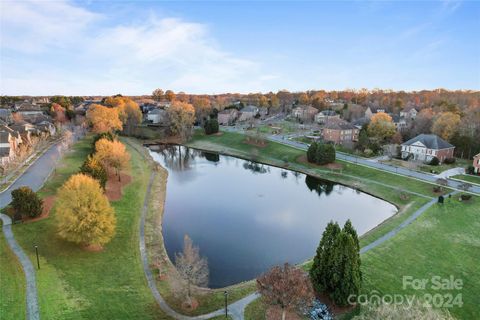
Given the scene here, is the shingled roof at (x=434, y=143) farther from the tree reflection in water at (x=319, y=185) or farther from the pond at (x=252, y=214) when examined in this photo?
the tree reflection in water at (x=319, y=185)

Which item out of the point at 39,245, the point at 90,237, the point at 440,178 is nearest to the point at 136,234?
the point at 90,237

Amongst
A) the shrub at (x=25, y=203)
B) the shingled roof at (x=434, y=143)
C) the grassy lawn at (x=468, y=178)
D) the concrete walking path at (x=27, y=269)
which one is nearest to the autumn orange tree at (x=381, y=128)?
the shingled roof at (x=434, y=143)

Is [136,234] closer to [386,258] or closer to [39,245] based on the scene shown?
[39,245]

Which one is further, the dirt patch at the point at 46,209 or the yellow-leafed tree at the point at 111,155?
the yellow-leafed tree at the point at 111,155

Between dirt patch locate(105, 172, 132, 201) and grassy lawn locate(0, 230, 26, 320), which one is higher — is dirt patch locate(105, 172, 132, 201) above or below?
above

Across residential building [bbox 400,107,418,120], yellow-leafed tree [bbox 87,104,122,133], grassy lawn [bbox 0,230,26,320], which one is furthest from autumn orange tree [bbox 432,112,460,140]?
grassy lawn [bbox 0,230,26,320]

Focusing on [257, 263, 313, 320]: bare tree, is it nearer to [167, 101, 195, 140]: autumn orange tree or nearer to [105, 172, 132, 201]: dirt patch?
[105, 172, 132, 201]: dirt patch
